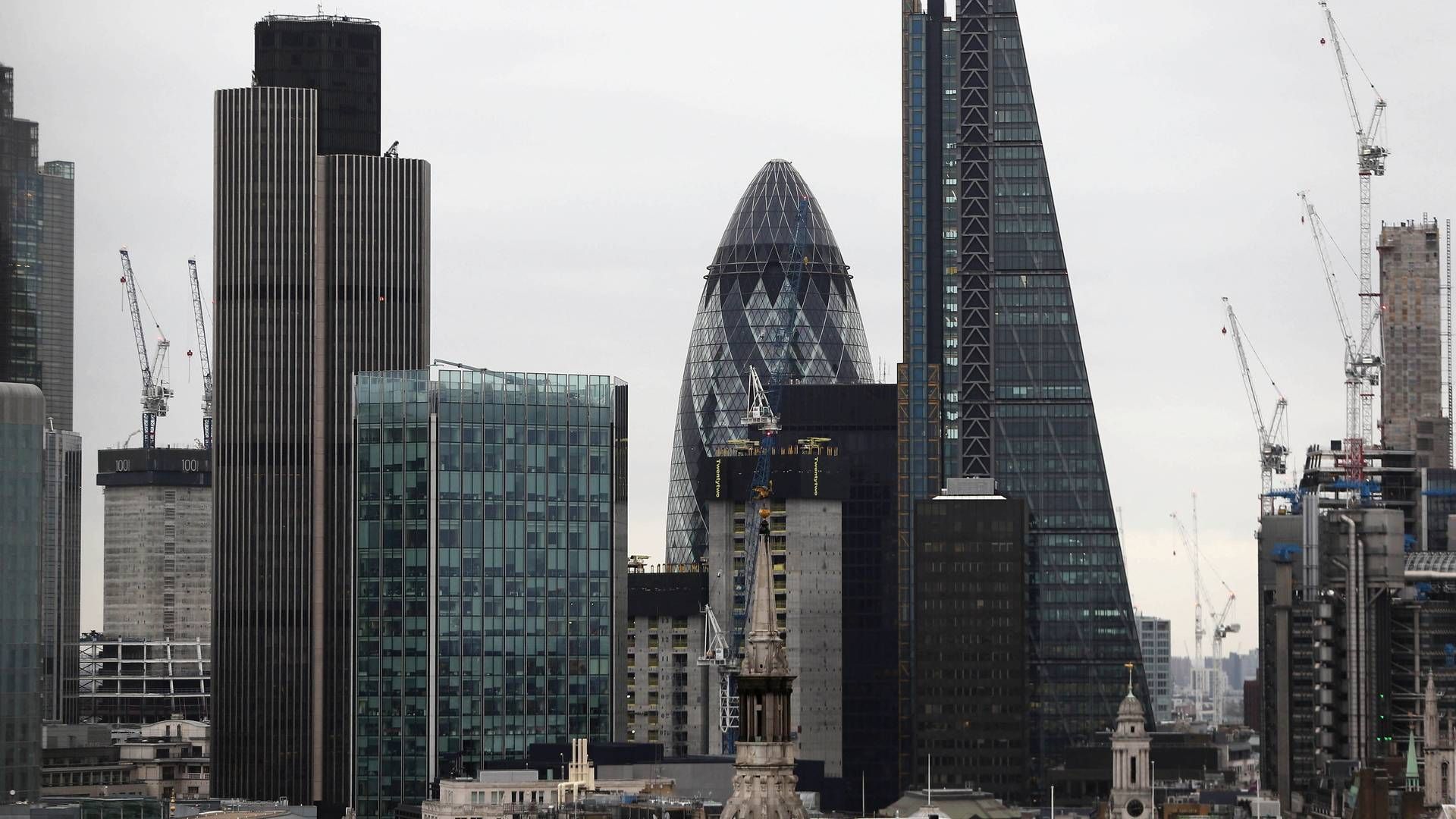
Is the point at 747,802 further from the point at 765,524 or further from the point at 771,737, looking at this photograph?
the point at 765,524

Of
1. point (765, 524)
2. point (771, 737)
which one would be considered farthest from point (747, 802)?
point (765, 524)

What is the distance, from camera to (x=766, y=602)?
566 feet

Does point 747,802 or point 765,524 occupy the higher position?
point 765,524

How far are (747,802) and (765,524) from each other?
16.3 meters

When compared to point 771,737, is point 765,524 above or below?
above

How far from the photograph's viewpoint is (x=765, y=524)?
582 ft

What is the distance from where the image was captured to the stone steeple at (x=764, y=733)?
6649 inches

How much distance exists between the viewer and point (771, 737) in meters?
170

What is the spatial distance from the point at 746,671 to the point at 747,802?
711cm

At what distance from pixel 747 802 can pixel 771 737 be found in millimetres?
3634

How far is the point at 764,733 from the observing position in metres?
170

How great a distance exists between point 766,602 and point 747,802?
10.8 meters

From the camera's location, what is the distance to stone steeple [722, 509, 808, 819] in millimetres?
168875

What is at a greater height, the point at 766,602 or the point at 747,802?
the point at 766,602
